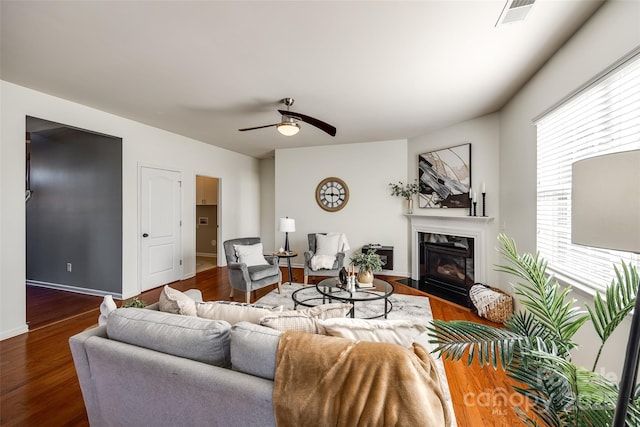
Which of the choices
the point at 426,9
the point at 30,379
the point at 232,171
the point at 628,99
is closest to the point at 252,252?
the point at 30,379

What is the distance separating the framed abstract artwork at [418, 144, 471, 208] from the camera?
157 inches

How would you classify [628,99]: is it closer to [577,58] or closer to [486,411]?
[577,58]

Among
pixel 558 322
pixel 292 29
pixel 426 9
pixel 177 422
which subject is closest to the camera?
pixel 558 322

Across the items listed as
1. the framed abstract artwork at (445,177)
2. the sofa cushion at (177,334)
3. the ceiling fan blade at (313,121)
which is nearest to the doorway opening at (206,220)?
the ceiling fan blade at (313,121)

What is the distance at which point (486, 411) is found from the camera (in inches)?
68.4

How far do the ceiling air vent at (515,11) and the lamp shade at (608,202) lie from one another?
146 centimetres

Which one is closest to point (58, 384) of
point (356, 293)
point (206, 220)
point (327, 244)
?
point (356, 293)

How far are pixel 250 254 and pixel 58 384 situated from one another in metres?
2.25

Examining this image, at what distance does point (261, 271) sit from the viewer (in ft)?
12.3

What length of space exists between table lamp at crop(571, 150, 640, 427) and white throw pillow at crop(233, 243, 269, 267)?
11.8 ft

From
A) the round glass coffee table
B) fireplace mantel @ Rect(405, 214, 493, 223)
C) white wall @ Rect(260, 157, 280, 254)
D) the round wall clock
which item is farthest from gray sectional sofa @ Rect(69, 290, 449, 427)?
white wall @ Rect(260, 157, 280, 254)

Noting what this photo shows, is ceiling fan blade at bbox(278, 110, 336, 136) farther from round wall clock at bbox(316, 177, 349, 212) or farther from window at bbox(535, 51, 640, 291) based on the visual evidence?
round wall clock at bbox(316, 177, 349, 212)

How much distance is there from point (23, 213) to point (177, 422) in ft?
10.2

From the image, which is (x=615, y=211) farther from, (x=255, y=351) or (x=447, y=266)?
(x=447, y=266)
